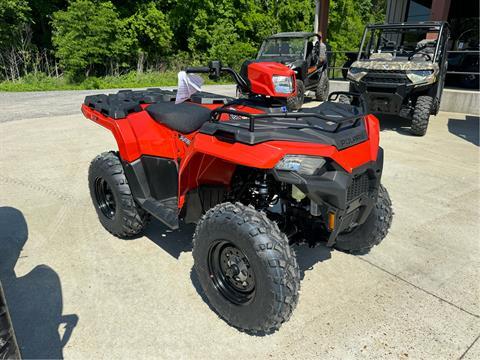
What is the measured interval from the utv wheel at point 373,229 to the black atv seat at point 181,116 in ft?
4.35

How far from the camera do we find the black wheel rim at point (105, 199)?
3310 mm

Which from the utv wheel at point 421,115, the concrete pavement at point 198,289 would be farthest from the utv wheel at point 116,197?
the utv wheel at point 421,115

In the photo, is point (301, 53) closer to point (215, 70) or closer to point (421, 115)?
point (421, 115)

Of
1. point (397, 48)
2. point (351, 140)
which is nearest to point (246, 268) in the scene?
point (351, 140)

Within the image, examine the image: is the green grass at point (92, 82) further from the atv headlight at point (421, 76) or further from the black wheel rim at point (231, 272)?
the black wheel rim at point (231, 272)

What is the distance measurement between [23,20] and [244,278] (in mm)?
18811

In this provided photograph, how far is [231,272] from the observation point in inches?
87.1

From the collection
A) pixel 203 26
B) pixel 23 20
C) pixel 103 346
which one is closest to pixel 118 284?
pixel 103 346

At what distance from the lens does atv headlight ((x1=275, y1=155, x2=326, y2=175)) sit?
73.6 inches

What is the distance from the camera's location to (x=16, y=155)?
5707 mm

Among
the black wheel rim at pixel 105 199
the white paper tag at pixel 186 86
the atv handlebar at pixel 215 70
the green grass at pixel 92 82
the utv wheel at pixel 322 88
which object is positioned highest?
the atv handlebar at pixel 215 70

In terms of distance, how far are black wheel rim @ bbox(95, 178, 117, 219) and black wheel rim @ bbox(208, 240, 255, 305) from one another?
53.9 inches

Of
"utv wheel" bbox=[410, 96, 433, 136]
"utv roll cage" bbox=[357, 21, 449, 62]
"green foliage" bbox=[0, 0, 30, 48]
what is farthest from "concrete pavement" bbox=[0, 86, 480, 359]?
"green foliage" bbox=[0, 0, 30, 48]

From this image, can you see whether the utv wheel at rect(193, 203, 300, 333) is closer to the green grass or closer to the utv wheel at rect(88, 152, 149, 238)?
the utv wheel at rect(88, 152, 149, 238)
